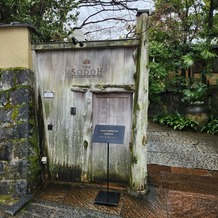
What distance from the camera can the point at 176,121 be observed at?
8555mm

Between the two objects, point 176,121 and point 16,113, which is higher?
point 16,113

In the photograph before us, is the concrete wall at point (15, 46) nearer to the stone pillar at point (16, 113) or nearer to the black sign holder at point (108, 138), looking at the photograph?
the stone pillar at point (16, 113)

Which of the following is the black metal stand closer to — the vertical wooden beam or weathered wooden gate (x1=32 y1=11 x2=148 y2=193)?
weathered wooden gate (x1=32 y1=11 x2=148 y2=193)

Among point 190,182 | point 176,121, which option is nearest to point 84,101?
point 190,182

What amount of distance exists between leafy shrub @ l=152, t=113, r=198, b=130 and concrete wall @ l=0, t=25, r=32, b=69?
256 inches

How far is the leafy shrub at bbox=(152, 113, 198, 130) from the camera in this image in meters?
8.17

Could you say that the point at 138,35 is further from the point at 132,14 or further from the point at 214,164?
the point at 214,164

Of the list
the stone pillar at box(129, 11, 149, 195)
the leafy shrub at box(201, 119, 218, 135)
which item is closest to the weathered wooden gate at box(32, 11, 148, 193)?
the stone pillar at box(129, 11, 149, 195)

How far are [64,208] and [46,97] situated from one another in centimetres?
212

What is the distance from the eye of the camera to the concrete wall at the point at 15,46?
372 cm

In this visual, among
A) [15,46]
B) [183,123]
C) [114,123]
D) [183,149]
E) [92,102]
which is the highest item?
[15,46]

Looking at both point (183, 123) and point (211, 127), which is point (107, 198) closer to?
point (183, 123)

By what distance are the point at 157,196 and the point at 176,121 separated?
17.7 feet

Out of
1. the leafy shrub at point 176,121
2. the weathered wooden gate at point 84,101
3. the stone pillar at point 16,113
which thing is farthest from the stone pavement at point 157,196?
the leafy shrub at point 176,121
